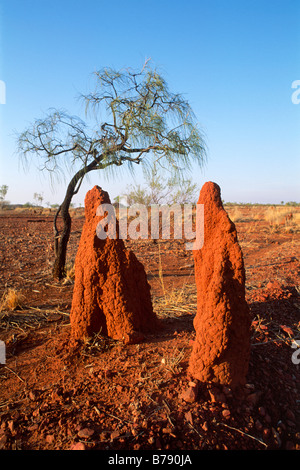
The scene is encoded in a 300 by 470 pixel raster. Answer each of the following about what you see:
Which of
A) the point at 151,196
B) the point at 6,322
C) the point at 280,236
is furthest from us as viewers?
the point at 151,196

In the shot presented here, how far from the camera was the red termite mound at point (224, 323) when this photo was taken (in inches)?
107

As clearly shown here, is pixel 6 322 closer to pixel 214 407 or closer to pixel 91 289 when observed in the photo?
pixel 91 289

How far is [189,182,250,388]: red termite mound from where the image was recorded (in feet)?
8.90

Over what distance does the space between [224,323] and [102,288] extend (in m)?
1.54

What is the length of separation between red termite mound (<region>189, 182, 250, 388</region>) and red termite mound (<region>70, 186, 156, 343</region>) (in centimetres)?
104

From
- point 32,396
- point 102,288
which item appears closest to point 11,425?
point 32,396

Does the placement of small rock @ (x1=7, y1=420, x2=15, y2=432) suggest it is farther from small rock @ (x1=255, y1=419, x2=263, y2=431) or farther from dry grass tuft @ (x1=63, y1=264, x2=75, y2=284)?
dry grass tuft @ (x1=63, y1=264, x2=75, y2=284)

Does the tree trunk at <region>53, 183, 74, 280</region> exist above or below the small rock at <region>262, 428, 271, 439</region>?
above

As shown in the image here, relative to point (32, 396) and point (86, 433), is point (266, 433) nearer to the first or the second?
point (86, 433)

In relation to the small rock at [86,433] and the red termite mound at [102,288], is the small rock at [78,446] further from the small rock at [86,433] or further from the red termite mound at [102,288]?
the red termite mound at [102,288]

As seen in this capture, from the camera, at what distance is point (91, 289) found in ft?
12.1

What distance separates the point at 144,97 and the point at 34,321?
4.51 metres

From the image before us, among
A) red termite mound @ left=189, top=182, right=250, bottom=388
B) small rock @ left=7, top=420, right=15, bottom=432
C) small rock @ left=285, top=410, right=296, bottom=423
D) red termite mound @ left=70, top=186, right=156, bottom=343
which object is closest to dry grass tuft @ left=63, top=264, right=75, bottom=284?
red termite mound @ left=70, top=186, right=156, bottom=343
